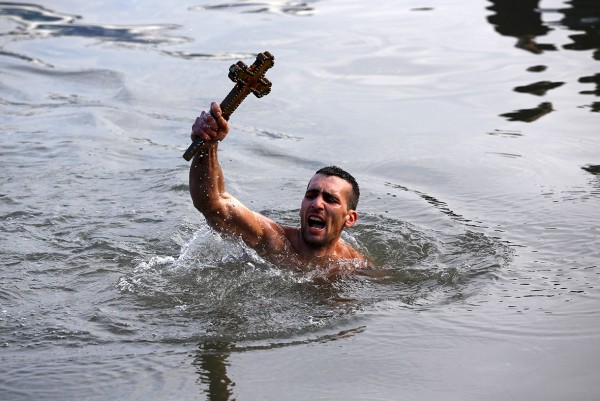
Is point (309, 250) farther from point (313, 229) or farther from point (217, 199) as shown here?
point (217, 199)

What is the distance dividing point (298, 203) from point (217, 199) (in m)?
2.72

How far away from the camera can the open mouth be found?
703 centimetres

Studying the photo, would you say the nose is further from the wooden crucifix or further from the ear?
the wooden crucifix

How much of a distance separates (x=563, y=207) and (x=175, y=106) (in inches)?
193

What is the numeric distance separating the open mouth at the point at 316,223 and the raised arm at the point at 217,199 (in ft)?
0.77

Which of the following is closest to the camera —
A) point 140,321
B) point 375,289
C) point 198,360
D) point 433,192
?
point 198,360

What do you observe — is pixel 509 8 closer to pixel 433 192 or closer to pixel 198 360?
pixel 433 192

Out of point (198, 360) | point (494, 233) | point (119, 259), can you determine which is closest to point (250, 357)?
point (198, 360)

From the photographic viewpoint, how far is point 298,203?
29.4 ft

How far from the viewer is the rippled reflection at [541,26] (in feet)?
39.2

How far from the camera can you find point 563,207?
8227 mm

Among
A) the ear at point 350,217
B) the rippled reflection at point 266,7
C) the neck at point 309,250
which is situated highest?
the rippled reflection at point 266,7

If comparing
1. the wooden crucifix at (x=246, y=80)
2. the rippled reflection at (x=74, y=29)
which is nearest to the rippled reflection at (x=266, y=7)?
the rippled reflection at (x=74, y=29)

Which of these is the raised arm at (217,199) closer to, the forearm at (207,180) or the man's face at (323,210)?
the forearm at (207,180)
